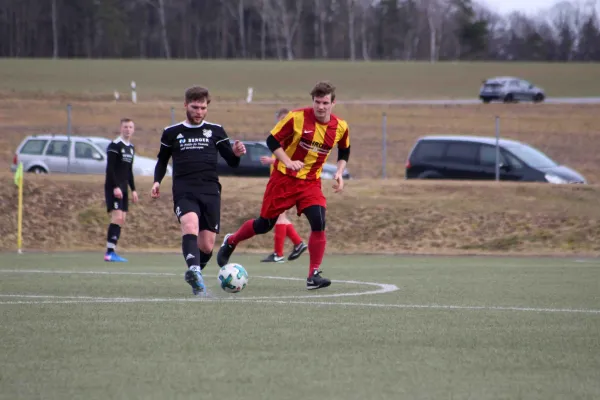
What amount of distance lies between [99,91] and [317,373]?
6382 cm

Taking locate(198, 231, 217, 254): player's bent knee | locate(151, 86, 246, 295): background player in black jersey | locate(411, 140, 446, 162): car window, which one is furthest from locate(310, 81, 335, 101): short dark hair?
locate(411, 140, 446, 162): car window

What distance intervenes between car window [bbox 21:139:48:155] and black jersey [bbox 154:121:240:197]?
21.2 metres

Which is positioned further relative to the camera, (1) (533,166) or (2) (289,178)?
(1) (533,166)

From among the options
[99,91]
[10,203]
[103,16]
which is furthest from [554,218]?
[103,16]

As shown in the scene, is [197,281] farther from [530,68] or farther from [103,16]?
[103,16]

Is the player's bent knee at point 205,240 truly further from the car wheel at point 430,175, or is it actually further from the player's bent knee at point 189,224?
the car wheel at point 430,175

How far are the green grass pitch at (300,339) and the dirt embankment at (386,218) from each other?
8792 millimetres

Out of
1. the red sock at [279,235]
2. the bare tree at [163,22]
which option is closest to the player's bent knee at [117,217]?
the red sock at [279,235]

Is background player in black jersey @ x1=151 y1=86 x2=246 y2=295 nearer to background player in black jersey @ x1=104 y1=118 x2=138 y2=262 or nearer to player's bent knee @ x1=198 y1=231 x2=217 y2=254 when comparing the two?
player's bent knee @ x1=198 y1=231 x2=217 y2=254

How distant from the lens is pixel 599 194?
78.4ft

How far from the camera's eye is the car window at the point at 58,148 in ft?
103

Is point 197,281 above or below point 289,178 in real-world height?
below

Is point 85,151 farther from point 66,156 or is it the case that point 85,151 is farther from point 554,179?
point 554,179

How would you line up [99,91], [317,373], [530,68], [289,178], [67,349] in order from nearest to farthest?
[317,373], [67,349], [289,178], [99,91], [530,68]
